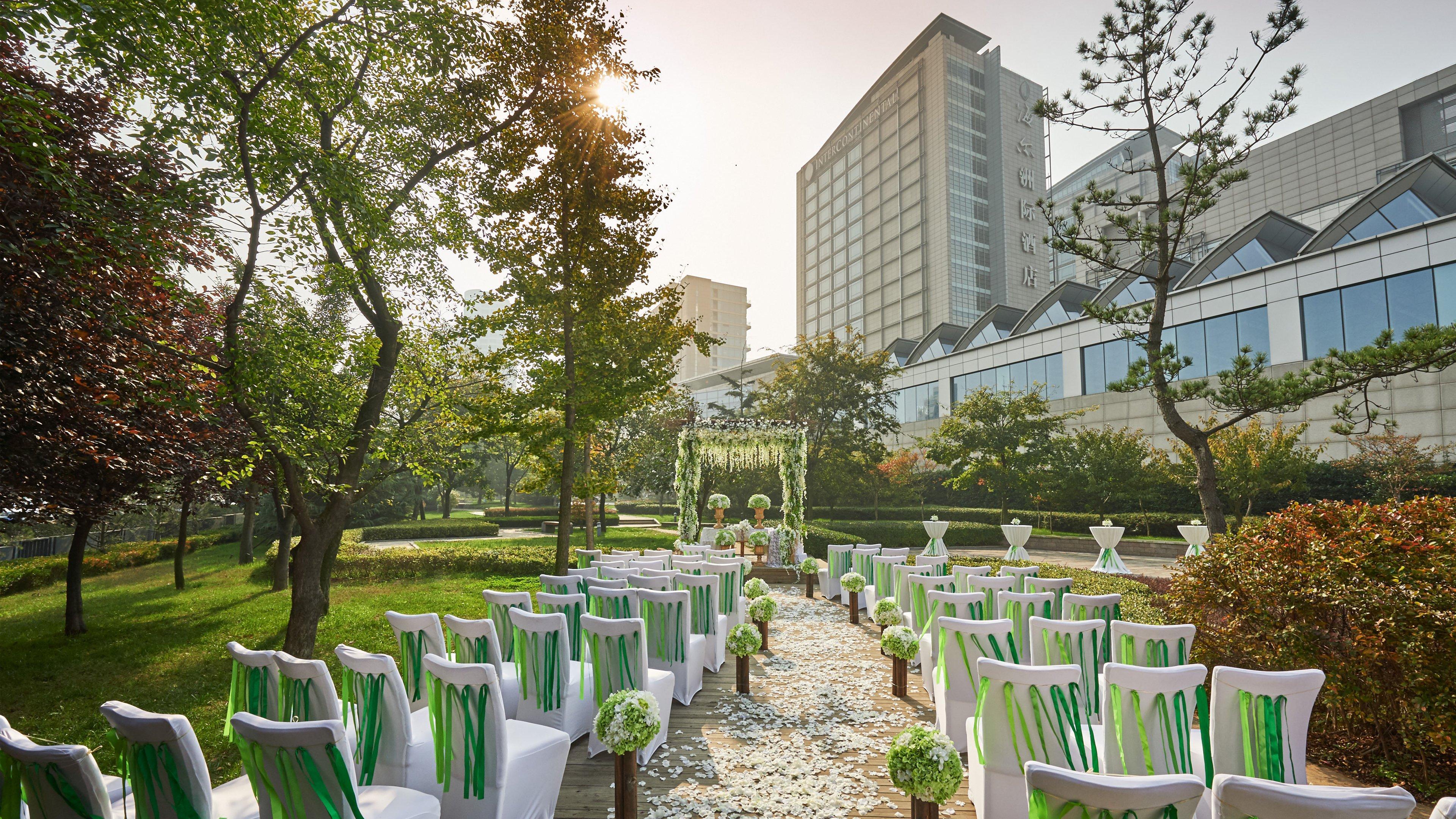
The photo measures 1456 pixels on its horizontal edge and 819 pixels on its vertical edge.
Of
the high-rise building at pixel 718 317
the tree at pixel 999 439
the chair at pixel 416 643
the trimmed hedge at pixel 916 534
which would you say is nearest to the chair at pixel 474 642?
the chair at pixel 416 643

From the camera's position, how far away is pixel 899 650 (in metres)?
5.65

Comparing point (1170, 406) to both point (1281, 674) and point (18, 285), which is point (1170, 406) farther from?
point (18, 285)

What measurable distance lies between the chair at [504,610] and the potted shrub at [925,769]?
10.4ft

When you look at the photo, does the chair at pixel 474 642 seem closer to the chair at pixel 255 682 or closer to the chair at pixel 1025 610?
the chair at pixel 255 682

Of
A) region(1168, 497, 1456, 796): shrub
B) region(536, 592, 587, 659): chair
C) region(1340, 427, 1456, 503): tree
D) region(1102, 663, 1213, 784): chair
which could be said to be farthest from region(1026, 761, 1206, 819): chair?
region(1340, 427, 1456, 503): tree

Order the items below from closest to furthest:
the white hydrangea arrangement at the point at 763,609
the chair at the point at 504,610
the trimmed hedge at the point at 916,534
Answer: the chair at the point at 504,610
the white hydrangea arrangement at the point at 763,609
the trimmed hedge at the point at 916,534

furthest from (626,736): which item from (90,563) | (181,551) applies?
(90,563)

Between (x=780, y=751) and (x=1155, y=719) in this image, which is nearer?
(x=1155, y=719)

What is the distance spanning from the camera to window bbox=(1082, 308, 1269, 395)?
1997 centimetres

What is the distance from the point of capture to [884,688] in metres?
6.03

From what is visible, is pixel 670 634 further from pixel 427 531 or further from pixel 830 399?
pixel 427 531

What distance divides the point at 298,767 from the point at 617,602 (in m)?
3.28

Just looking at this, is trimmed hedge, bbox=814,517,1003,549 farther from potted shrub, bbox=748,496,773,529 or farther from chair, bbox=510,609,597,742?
chair, bbox=510,609,597,742

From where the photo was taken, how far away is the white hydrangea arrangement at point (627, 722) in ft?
11.1
